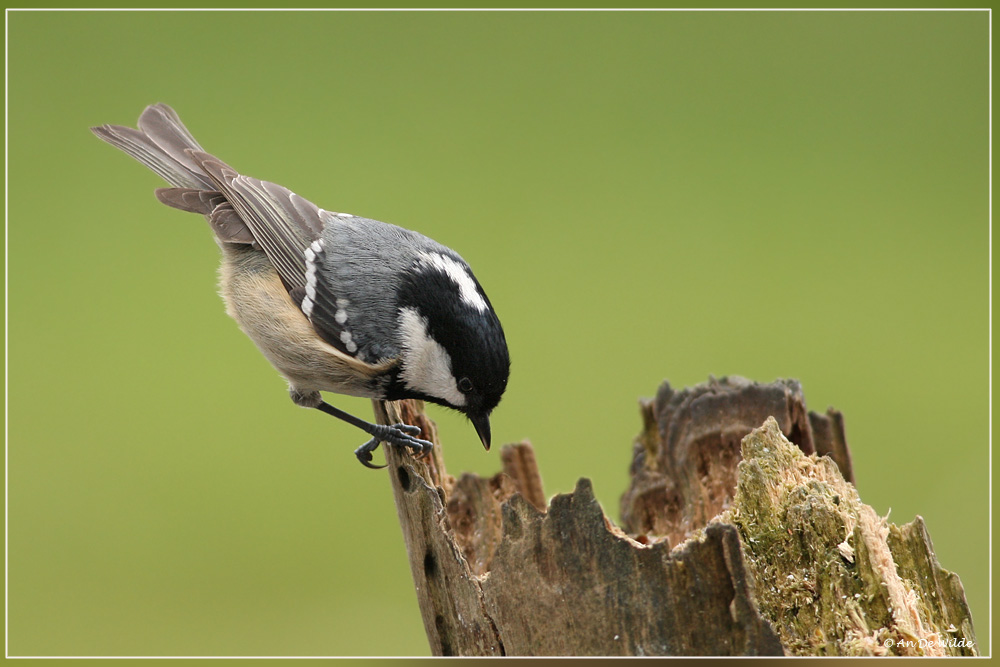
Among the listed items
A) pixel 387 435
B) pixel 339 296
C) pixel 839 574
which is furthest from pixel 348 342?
pixel 839 574

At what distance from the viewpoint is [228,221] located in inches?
88.9

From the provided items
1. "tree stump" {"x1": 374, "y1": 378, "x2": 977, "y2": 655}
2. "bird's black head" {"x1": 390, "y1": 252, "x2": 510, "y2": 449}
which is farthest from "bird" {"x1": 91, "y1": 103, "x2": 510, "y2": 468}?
"tree stump" {"x1": 374, "y1": 378, "x2": 977, "y2": 655}

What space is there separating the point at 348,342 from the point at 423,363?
0.72 feet

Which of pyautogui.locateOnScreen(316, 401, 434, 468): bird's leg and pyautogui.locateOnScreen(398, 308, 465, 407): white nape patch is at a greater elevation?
pyautogui.locateOnScreen(398, 308, 465, 407): white nape patch

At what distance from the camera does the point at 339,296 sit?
2.05 m

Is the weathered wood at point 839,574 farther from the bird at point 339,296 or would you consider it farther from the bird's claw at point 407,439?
the bird's claw at point 407,439

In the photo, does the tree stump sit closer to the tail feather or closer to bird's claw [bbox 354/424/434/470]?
bird's claw [bbox 354/424/434/470]

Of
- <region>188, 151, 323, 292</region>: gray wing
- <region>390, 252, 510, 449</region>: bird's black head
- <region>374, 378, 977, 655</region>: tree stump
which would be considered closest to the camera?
<region>374, 378, 977, 655</region>: tree stump

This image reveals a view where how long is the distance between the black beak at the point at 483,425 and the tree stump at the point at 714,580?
225mm

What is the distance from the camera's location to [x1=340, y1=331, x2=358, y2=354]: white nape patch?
199 cm

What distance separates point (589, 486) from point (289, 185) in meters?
1.47

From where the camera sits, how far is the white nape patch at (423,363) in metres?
1.91

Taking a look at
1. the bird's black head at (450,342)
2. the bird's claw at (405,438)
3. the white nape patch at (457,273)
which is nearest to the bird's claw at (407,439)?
the bird's claw at (405,438)

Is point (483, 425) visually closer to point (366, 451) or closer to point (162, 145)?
point (366, 451)
